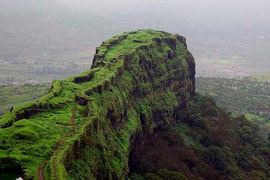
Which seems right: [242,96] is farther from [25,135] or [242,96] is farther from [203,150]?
[25,135]

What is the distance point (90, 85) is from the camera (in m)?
30.4

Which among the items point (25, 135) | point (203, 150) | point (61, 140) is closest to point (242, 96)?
point (203, 150)

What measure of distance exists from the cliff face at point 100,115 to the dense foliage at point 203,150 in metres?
2.01

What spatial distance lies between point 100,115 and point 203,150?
2259cm

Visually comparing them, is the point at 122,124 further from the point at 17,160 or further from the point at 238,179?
the point at 238,179

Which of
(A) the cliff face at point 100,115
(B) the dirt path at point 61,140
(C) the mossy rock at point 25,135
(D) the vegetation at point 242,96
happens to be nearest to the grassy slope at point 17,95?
(D) the vegetation at point 242,96

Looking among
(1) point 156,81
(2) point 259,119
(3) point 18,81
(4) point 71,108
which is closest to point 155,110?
(1) point 156,81

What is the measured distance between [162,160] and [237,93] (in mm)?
98174

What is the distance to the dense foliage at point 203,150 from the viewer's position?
34656 mm

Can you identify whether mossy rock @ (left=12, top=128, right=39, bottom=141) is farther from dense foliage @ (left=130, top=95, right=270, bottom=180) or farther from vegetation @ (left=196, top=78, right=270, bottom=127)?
vegetation @ (left=196, top=78, right=270, bottom=127)

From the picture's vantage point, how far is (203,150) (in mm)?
44719

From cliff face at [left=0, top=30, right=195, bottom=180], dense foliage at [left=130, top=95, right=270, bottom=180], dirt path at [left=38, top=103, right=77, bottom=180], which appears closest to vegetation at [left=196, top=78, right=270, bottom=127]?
dense foliage at [left=130, top=95, right=270, bottom=180]

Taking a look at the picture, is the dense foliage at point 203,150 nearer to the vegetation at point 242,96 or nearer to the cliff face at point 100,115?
the cliff face at point 100,115

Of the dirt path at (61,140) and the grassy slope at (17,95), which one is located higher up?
the dirt path at (61,140)
